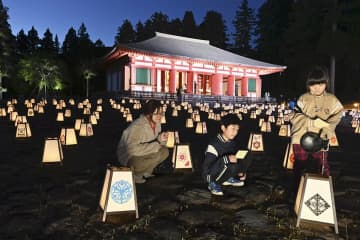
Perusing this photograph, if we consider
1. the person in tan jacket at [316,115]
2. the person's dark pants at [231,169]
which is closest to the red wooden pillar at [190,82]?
the person's dark pants at [231,169]

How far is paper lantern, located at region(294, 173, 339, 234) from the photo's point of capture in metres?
3.04

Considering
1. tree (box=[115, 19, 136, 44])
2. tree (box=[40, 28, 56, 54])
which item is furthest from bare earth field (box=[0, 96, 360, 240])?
tree (box=[115, 19, 136, 44])

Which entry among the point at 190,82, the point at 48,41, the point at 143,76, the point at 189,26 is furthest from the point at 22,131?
the point at 189,26

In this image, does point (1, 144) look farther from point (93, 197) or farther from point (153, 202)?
point (153, 202)

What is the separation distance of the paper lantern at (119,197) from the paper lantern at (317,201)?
68.8 inches

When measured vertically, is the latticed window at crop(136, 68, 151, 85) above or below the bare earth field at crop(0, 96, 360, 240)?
above

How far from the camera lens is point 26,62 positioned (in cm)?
3425

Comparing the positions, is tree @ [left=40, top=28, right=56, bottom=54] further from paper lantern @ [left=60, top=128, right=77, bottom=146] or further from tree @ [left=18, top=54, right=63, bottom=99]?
paper lantern @ [left=60, top=128, right=77, bottom=146]

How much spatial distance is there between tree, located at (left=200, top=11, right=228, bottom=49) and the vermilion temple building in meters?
16.6

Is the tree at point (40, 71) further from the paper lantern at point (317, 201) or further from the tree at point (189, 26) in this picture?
the paper lantern at point (317, 201)

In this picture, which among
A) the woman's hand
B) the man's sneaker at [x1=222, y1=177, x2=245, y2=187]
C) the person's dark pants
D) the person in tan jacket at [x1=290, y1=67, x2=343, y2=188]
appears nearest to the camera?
the person in tan jacket at [x1=290, y1=67, x2=343, y2=188]

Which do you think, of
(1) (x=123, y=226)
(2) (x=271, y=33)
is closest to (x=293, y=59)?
(2) (x=271, y=33)

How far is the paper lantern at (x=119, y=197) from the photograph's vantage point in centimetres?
327

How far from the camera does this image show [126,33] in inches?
2190
